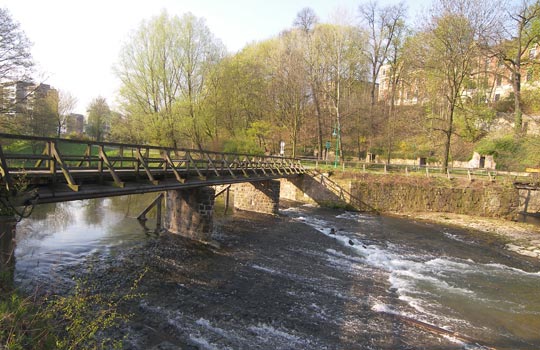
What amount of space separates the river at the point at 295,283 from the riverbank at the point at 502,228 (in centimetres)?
104

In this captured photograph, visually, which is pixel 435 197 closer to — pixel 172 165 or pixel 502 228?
pixel 502 228

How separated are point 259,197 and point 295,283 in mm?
11876

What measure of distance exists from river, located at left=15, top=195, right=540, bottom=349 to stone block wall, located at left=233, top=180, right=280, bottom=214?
4475 mm

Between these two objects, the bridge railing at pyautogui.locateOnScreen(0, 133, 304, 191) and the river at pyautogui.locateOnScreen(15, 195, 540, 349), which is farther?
the river at pyautogui.locateOnScreen(15, 195, 540, 349)

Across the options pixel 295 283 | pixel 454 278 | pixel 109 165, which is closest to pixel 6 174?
pixel 109 165

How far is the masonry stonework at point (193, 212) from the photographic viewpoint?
1307cm

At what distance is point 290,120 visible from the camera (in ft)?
117

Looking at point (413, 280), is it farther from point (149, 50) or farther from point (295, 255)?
point (149, 50)

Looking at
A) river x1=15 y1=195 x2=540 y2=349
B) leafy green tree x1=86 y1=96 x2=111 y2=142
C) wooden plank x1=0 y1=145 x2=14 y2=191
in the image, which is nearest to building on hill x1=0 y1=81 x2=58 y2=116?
river x1=15 y1=195 x2=540 y2=349

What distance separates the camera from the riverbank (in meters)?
15.5

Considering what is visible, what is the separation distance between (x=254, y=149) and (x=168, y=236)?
21.0m

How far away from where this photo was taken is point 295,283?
368 inches

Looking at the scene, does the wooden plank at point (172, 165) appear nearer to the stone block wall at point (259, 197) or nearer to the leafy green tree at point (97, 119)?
the stone block wall at point (259, 197)

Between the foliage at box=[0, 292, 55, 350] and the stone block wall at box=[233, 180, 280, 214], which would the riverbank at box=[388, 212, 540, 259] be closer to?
the stone block wall at box=[233, 180, 280, 214]
